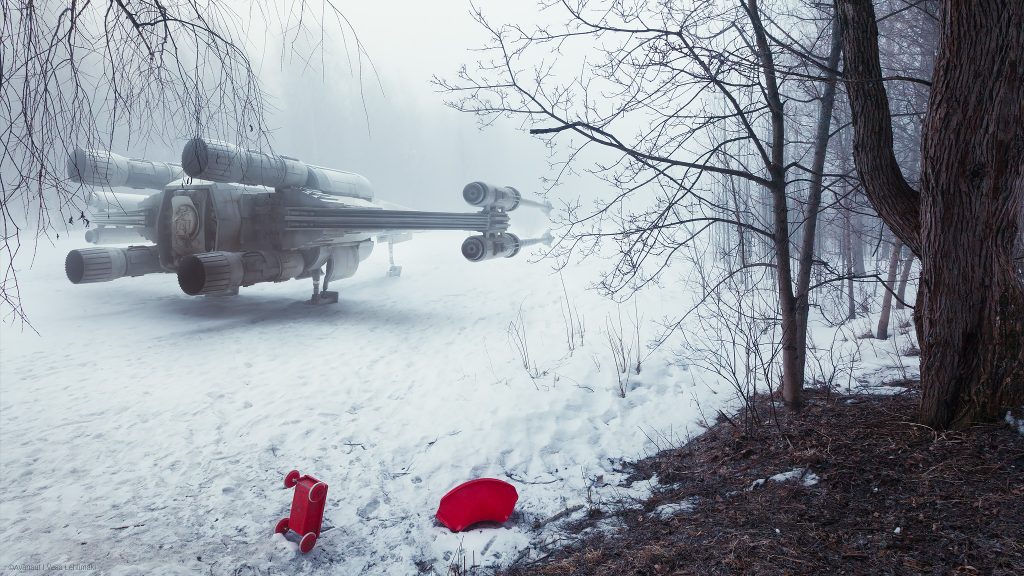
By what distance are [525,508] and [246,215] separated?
8747 mm

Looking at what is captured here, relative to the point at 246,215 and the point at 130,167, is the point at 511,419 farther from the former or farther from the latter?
the point at 130,167

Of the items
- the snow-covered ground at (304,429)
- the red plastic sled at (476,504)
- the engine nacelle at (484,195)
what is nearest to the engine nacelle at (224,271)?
the snow-covered ground at (304,429)

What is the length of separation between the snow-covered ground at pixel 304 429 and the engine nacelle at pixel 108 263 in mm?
738

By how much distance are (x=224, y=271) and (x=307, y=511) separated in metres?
6.35

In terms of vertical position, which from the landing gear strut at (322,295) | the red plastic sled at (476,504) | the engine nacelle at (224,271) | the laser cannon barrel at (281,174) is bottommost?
the red plastic sled at (476,504)

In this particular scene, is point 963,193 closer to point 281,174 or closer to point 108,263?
point 281,174

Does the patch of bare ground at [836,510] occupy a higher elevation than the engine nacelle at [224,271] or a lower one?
lower

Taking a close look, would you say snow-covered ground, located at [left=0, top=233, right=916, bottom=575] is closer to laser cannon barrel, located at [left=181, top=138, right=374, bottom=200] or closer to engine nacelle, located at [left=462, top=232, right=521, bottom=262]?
engine nacelle, located at [left=462, top=232, right=521, bottom=262]

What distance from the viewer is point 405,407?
215 inches

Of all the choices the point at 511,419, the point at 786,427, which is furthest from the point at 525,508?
the point at 786,427

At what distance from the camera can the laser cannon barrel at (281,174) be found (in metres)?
7.34

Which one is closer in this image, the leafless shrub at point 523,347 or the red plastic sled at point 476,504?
the red plastic sled at point 476,504

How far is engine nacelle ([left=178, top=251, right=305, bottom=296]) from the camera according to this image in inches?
321

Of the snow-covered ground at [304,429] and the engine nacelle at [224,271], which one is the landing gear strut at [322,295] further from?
the snow-covered ground at [304,429]
